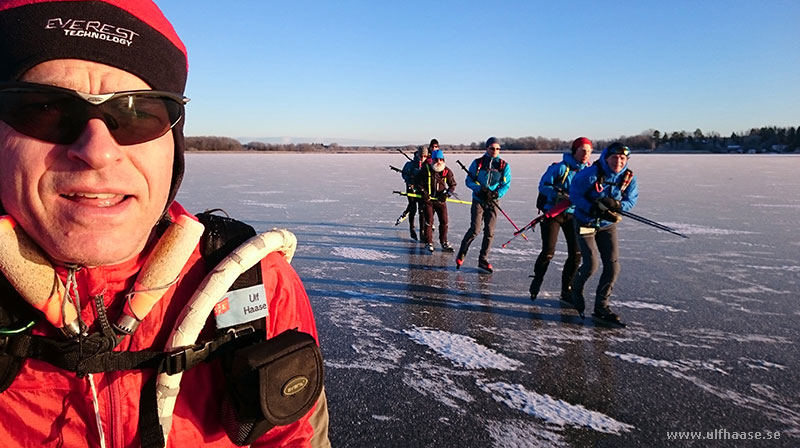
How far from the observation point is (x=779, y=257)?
6.80 meters

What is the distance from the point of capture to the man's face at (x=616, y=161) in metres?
4.74

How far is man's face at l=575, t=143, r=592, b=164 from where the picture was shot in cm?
577

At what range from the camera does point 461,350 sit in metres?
3.96

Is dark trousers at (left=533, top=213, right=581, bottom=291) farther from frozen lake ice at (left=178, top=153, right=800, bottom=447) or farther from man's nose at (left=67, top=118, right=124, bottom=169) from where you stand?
man's nose at (left=67, top=118, right=124, bottom=169)

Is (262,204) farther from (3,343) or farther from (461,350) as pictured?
(3,343)

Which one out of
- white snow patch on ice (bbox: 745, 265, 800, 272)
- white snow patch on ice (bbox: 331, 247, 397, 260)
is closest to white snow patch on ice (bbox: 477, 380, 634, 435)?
white snow patch on ice (bbox: 331, 247, 397, 260)

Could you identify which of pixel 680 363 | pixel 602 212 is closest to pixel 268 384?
pixel 680 363

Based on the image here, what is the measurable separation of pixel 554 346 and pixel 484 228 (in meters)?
3.13

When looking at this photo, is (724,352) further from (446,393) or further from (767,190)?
(767,190)

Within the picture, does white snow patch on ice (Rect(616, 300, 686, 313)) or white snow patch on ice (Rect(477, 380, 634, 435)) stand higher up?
white snow patch on ice (Rect(616, 300, 686, 313))

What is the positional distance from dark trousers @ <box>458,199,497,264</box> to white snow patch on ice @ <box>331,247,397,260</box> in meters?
1.41

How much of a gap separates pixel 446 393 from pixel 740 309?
3770mm

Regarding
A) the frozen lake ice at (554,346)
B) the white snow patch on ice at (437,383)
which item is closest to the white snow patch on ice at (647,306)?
the frozen lake ice at (554,346)

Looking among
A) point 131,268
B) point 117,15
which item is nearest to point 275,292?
point 131,268
